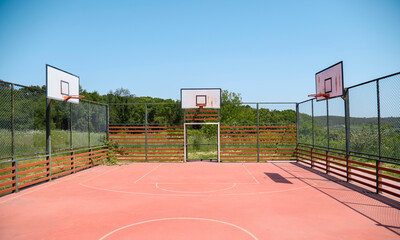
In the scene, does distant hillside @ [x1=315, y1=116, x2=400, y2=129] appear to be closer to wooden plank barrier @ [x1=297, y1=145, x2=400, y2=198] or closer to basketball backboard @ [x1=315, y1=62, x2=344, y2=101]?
basketball backboard @ [x1=315, y1=62, x2=344, y2=101]

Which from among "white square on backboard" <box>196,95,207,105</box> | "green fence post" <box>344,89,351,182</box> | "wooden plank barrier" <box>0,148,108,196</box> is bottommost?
"wooden plank barrier" <box>0,148,108,196</box>

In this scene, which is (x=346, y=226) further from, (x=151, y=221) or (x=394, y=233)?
(x=151, y=221)

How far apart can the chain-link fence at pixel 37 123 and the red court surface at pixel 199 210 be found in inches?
58.0

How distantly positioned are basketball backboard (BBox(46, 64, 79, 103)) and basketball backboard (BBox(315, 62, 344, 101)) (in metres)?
10.0

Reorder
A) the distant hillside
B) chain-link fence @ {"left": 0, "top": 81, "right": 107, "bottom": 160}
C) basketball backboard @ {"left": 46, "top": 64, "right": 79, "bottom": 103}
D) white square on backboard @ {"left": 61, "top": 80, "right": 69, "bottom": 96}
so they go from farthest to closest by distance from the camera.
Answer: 1. white square on backboard @ {"left": 61, "top": 80, "right": 69, "bottom": 96}
2. basketball backboard @ {"left": 46, "top": 64, "right": 79, "bottom": 103}
3. chain-link fence @ {"left": 0, "top": 81, "right": 107, "bottom": 160}
4. the distant hillside

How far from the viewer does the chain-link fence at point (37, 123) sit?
309 inches

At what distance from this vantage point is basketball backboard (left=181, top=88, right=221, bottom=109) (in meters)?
15.1

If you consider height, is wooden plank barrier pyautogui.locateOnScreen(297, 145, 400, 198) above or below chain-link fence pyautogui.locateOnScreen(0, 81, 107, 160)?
below

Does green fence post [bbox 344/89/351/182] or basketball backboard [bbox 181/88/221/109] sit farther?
basketball backboard [bbox 181/88/221/109]

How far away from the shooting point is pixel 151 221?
536 centimetres

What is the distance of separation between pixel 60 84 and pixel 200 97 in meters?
7.15

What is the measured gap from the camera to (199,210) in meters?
6.07

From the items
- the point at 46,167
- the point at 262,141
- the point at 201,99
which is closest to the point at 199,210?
the point at 46,167

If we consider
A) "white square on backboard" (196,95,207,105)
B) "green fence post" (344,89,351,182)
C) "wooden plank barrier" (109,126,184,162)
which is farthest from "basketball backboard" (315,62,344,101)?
"wooden plank barrier" (109,126,184,162)
